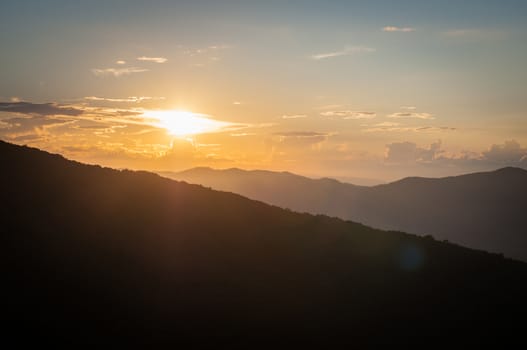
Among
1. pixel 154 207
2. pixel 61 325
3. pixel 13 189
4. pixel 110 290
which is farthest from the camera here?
pixel 154 207

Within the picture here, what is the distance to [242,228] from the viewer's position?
33.4 m

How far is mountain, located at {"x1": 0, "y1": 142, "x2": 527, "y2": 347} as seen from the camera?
20766mm

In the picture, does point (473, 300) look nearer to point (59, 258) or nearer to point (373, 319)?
point (373, 319)

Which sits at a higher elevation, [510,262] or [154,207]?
[154,207]

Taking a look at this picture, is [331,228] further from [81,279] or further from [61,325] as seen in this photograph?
[61,325]

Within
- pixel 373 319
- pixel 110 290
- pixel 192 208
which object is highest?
pixel 192 208

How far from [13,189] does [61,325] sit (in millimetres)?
15961

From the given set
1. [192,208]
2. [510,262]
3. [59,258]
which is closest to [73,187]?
[192,208]

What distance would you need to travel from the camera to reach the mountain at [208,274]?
2077 cm

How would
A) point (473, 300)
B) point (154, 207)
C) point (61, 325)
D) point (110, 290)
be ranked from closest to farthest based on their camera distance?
point (61, 325) < point (110, 290) < point (473, 300) < point (154, 207)

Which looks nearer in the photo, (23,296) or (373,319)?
(23,296)

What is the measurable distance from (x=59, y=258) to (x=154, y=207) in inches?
397

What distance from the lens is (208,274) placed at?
25.9m

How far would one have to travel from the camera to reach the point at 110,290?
22438 mm
